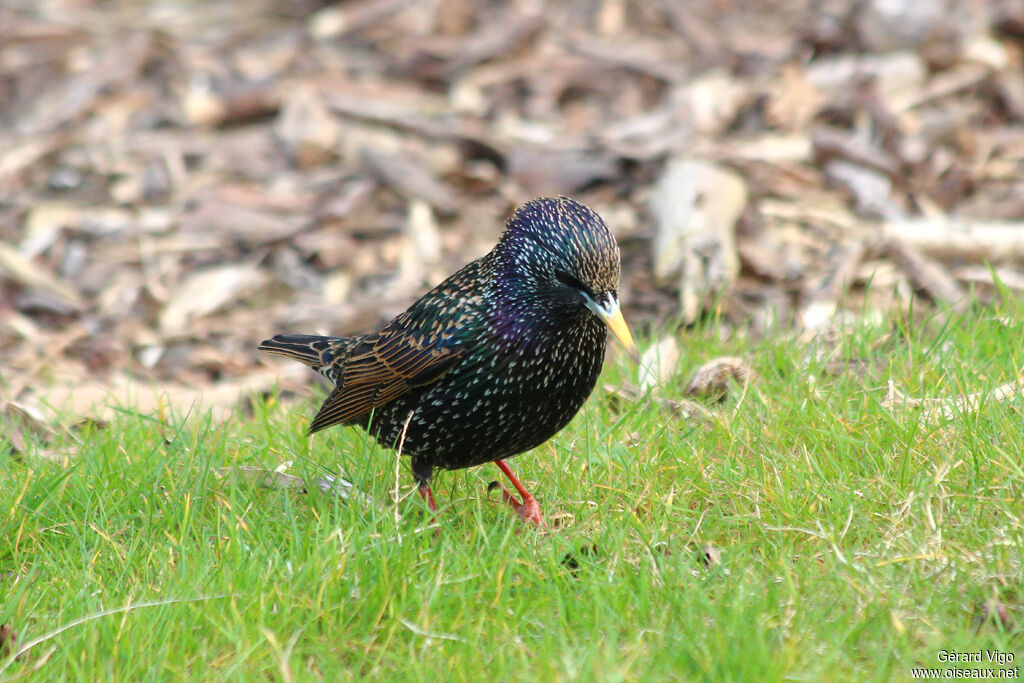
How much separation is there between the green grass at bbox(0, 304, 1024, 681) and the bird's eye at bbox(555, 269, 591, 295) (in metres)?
0.75

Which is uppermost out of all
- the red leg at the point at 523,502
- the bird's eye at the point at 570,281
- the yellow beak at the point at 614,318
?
the bird's eye at the point at 570,281

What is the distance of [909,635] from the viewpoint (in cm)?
319

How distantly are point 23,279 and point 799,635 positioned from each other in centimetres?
509

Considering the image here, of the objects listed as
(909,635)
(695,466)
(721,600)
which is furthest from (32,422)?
(909,635)

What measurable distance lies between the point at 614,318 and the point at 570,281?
0.80 feet

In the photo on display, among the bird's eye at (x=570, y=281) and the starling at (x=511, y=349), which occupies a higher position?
the bird's eye at (x=570, y=281)

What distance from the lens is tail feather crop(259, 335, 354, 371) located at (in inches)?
195

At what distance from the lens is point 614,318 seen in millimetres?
3654

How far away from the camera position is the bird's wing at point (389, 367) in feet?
13.4

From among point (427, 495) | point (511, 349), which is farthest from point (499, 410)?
point (427, 495)

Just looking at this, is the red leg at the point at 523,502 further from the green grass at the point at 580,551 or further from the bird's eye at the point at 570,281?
the bird's eye at the point at 570,281

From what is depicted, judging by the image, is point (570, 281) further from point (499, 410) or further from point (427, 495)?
point (427, 495)

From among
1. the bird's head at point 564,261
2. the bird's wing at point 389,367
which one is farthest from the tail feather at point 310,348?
the bird's head at point 564,261

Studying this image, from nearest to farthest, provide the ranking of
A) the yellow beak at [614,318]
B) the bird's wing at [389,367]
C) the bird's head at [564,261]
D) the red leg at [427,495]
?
the yellow beak at [614,318] → the bird's head at [564,261] → the bird's wing at [389,367] → the red leg at [427,495]
